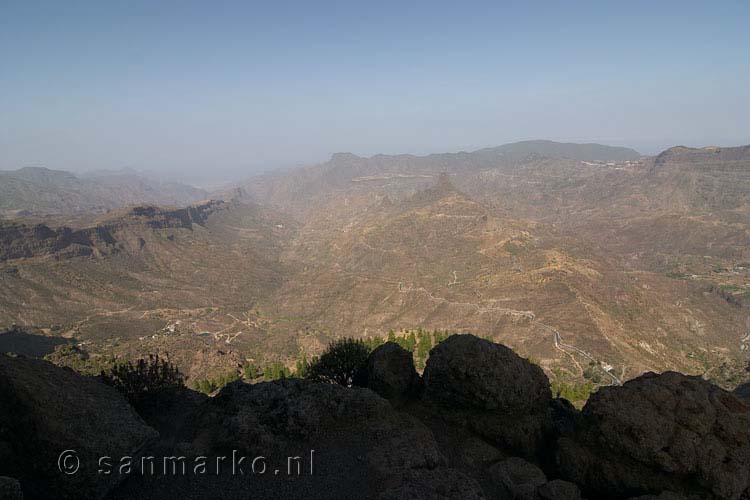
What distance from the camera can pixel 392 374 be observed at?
38.7 m

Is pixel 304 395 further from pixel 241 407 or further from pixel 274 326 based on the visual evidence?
pixel 274 326

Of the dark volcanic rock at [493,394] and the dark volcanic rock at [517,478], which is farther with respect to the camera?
the dark volcanic rock at [493,394]

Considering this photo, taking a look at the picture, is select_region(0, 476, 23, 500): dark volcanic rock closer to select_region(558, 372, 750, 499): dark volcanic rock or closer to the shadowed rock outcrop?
the shadowed rock outcrop

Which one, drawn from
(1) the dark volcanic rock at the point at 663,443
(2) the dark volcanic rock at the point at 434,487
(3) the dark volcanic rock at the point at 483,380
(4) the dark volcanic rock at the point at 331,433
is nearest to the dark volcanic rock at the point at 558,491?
(1) the dark volcanic rock at the point at 663,443

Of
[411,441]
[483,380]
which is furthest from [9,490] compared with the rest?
[483,380]

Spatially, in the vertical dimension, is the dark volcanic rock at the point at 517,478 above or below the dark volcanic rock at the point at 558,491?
below

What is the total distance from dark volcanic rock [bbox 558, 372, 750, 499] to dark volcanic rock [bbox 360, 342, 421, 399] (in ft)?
49.5

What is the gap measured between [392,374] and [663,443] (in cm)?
2176

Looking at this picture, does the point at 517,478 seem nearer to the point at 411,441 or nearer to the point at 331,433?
the point at 411,441

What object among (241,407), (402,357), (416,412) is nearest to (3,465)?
(241,407)

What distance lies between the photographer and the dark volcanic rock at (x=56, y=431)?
2194 cm

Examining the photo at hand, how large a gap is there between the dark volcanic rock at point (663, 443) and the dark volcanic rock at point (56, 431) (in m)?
29.7

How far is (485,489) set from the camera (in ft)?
82.7
